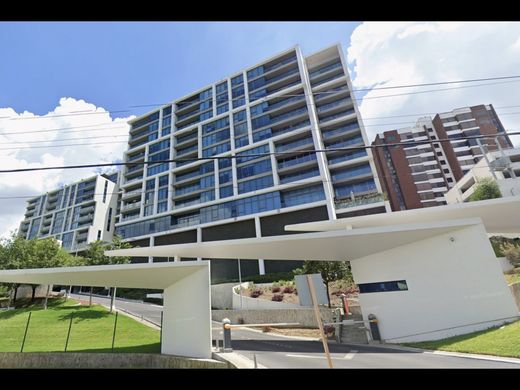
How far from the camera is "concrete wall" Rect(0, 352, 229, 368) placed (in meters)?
11.5

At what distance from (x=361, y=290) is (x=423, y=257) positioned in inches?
142

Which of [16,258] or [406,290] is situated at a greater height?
[16,258]

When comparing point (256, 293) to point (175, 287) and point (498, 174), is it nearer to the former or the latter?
point (175, 287)

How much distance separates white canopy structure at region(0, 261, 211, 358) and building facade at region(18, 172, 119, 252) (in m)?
59.6

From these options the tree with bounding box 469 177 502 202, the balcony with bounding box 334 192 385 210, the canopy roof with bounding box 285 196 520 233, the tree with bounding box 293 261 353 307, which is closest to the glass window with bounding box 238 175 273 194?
the balcony with bounding box 334 192 385 210

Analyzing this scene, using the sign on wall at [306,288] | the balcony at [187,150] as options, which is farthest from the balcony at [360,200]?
the sign on wall at [306,288]

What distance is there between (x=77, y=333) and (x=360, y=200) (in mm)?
32207

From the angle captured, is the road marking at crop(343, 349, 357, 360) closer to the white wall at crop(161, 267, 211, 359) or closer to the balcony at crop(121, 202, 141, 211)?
the white wall at crop(161, 267, 211, 359)

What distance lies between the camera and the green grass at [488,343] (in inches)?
316

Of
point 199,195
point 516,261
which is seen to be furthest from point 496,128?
point 199,195

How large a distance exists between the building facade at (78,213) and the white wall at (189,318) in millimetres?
62301

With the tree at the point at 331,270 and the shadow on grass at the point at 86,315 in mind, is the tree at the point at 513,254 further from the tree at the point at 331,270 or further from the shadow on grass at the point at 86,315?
the shadow on grass at the point at 86,315
